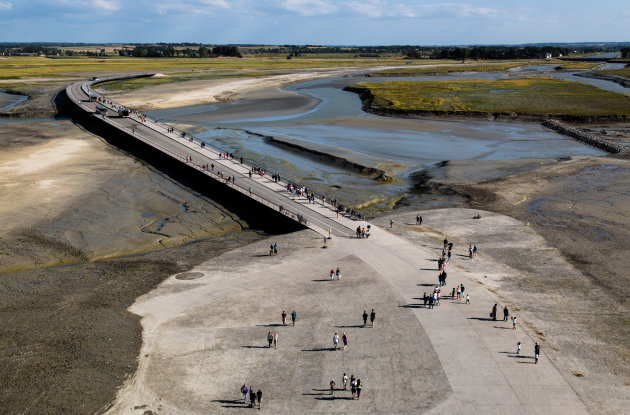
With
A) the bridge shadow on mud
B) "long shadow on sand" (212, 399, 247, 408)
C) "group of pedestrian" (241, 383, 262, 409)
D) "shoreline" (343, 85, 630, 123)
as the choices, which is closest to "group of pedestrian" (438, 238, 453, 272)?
the bridge shadow on mud

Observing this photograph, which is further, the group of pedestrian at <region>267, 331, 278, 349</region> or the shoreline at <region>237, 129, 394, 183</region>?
the shoreline at <region>237, 129, 394, 183</region>

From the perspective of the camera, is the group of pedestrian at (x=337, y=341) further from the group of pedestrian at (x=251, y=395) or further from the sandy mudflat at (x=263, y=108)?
the sandy mudflat at (x=263, y=108)

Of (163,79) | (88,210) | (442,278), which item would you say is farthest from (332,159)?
(163,79)

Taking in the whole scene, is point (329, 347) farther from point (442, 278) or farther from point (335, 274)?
point (442, 278)

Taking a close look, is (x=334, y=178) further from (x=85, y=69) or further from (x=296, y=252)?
(x=85, y=69)

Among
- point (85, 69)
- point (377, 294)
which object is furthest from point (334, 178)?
point (85, 69)

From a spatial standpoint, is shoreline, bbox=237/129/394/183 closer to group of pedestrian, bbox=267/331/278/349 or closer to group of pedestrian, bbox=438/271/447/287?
group of pedestrian, bbox=438/271/447/287
